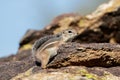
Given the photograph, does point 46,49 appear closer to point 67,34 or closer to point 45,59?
point 45,59

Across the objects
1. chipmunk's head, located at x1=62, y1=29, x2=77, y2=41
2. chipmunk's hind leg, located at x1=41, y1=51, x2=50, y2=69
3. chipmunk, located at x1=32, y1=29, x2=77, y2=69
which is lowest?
chipmunk's hind leg, located at x1=41, y1=51, x2=50, y2=69

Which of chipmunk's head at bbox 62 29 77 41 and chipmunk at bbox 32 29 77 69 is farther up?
chipmunk's head at bbox 62 29 77 41

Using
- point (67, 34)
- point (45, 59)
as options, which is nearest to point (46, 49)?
point (45, 59)

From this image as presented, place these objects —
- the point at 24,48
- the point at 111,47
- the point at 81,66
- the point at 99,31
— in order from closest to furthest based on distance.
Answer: the point at 81,66 < the point at 111,47 < the point at 99,31 < the point at 24,48

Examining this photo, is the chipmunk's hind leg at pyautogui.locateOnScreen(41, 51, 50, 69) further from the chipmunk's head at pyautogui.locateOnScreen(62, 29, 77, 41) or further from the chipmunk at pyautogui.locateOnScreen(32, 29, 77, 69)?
the chipmunk's head at pyautogui.locateOnScreen(62, 29, 77, 41)

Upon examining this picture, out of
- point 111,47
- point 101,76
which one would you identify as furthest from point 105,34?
point 101,76

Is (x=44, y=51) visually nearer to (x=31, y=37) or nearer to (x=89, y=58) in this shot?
(x=89, y=58)

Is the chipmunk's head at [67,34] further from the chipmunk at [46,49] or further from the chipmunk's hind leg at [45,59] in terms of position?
the chipmunk's hind leg at [45,59]

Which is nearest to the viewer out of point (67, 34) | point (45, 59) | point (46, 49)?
point (45, 59)

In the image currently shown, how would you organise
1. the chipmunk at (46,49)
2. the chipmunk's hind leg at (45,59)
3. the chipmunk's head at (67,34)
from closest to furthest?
the chipmunk's hind leg at (45,59) → the chipmunk at (46,49) → the chipmunk's head at (67,34)

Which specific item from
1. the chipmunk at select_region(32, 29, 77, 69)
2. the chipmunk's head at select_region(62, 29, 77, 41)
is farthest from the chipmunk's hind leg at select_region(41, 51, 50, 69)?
the chipmunk's head at select_region(62, 29, 77, 41)

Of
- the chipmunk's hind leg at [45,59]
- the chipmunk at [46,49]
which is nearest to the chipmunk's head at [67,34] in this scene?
the chipmunk at [46,49]
